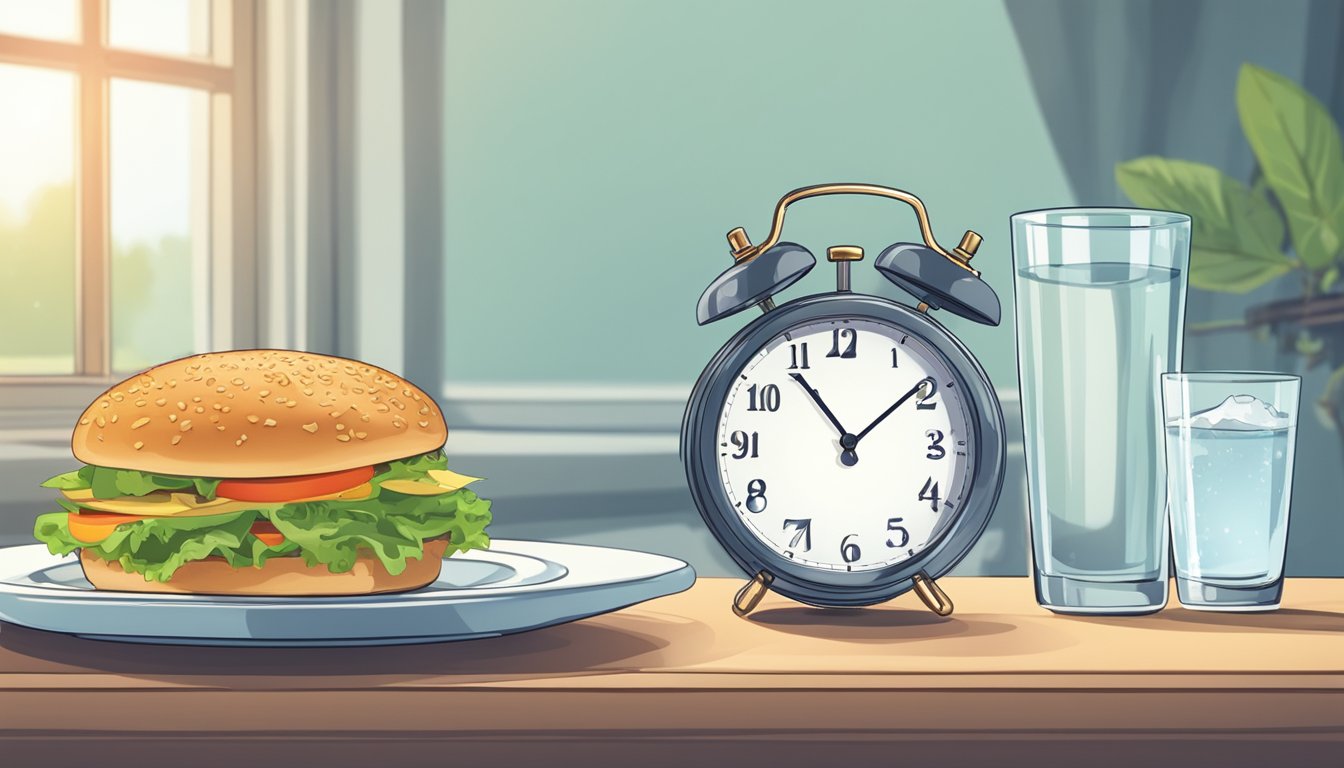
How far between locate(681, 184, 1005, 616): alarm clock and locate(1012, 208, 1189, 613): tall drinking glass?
0.12 ft

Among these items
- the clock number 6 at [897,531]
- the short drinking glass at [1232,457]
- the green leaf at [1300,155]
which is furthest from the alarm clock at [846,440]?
the green leaf at [1300,155]

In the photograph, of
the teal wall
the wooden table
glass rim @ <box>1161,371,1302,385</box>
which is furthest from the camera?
the teal wall

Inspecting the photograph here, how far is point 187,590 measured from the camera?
950 millimetres

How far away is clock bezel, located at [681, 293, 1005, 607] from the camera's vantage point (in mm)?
963

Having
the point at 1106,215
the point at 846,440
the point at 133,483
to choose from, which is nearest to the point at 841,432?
the point at 846,440

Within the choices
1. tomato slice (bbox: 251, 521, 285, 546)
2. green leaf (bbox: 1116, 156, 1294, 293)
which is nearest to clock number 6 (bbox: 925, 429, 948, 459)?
tomato slice (bbox: 251, 521, 285, 546)

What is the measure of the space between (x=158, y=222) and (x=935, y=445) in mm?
2382

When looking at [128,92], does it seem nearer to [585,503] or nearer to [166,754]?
[585,503]

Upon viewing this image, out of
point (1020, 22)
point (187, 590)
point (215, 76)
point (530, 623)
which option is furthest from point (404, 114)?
point (530, 623)

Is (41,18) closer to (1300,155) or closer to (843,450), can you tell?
(843,450)

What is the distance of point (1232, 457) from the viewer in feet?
3.05

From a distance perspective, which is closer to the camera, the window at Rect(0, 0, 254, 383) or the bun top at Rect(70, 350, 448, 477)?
the bun top at Rect(70, 350, 448, 477)

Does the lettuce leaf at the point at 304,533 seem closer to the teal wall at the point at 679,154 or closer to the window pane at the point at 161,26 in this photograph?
the teal wall at the point at 679,154

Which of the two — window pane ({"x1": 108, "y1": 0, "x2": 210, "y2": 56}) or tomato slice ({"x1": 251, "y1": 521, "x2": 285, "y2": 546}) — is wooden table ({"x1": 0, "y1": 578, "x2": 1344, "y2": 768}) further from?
window pane ({"x1": 108, "y1": 0, "x2": 210, "y2": 56})
